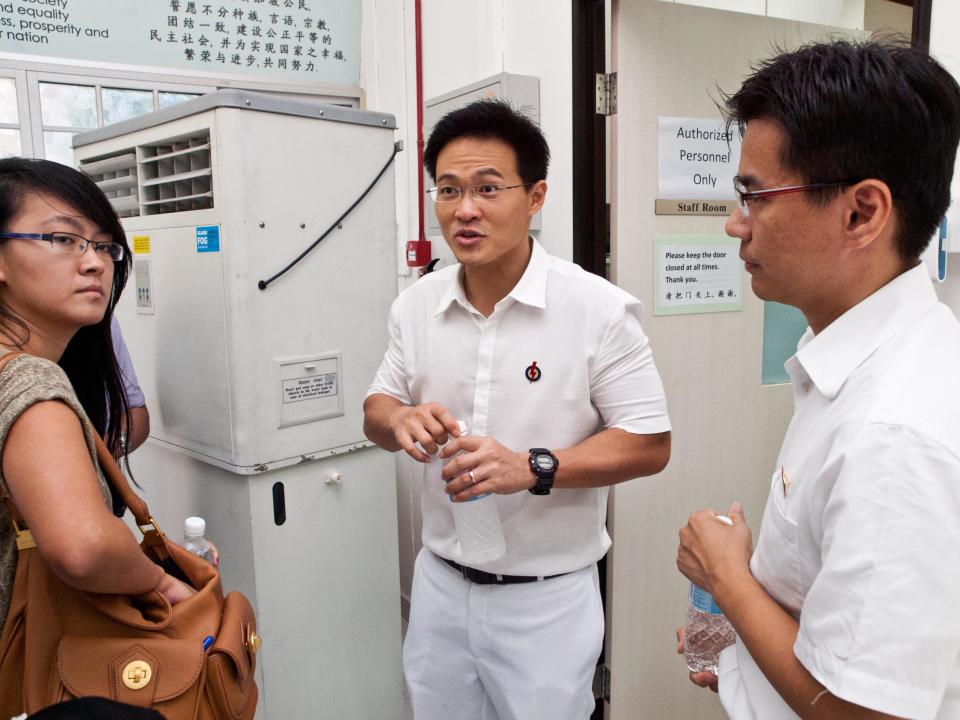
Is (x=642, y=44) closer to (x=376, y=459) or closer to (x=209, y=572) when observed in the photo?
(x=376, y=459)

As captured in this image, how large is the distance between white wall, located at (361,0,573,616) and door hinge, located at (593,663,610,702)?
38.5 inches

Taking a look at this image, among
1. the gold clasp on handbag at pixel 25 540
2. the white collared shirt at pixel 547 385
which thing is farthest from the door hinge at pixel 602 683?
the gold clasp on handbag at pixel 25 540

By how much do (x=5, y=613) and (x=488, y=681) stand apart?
829 mm

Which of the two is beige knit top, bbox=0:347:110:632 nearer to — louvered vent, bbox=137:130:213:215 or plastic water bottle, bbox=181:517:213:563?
plastic water bottle, bbox=181:517:213:563

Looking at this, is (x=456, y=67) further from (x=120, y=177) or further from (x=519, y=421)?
(x=519, y=421)

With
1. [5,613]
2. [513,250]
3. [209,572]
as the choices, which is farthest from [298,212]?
[5,613]

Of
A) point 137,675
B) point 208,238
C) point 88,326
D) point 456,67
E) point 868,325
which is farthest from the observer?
point 456,67

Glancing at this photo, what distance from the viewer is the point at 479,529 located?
1322 mm

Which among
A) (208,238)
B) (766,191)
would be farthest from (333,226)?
(766,191)

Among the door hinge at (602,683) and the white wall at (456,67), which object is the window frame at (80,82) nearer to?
the white wall at (456,67)

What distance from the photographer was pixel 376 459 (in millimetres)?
1932

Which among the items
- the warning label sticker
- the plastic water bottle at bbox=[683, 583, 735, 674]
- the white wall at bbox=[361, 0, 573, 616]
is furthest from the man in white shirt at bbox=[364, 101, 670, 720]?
the white wall at bbox=[361, 0, 573, 616]

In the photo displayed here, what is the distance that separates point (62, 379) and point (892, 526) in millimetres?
997

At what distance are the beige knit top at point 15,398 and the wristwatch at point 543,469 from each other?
2.27ft
